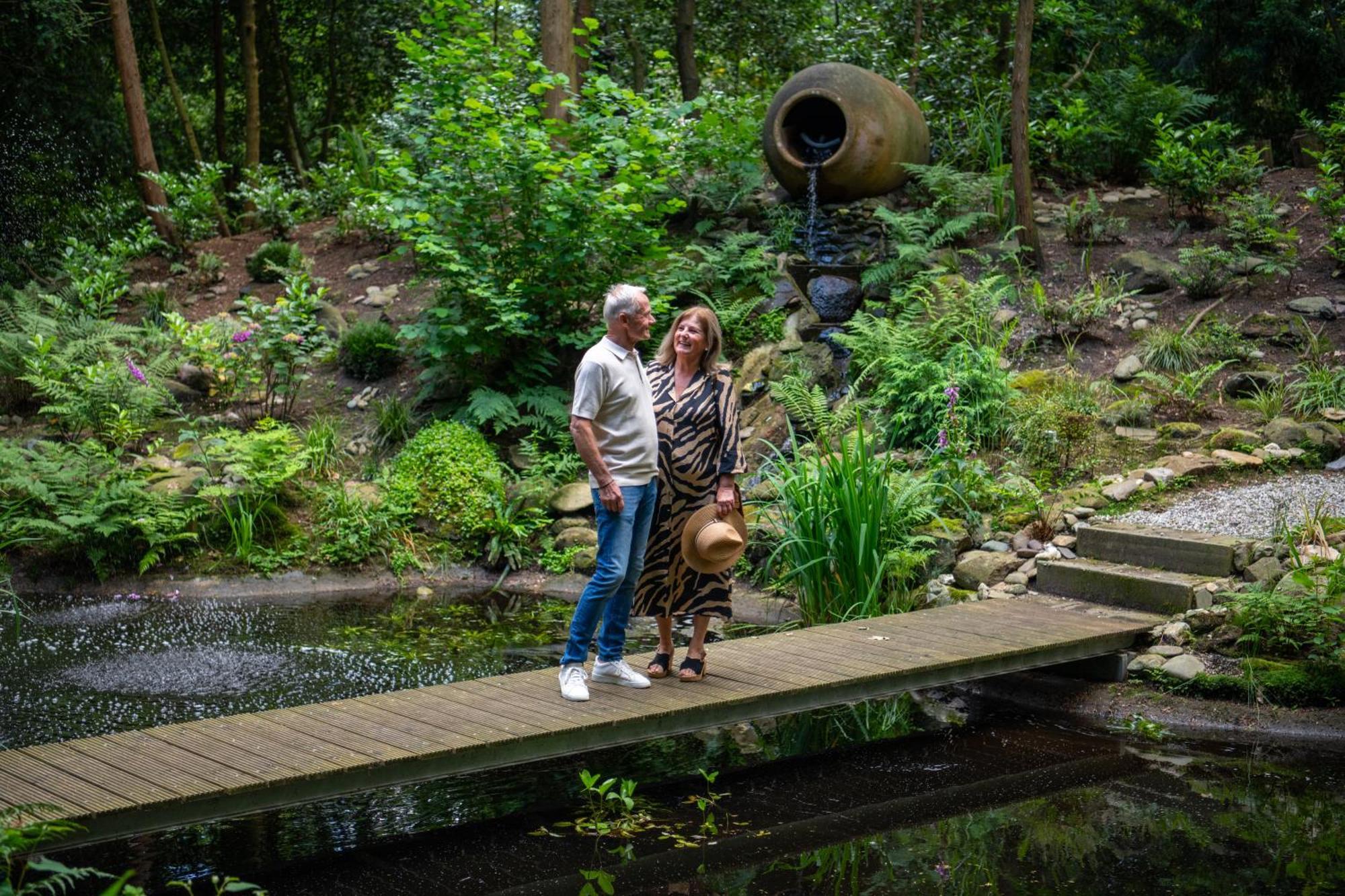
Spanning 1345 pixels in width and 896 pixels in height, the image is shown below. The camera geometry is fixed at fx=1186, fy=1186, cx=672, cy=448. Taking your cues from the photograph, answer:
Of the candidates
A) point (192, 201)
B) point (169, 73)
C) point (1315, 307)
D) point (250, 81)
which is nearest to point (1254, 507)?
point (1315, 307)

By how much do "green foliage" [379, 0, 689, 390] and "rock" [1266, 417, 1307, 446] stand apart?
525 cm

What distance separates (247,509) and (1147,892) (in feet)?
23.3

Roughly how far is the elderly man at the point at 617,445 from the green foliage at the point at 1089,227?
26.9 feet

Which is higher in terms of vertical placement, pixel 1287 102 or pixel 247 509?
pixel 1287 102

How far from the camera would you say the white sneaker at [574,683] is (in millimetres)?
4812

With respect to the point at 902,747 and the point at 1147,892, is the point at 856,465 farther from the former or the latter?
the point at 1147,892

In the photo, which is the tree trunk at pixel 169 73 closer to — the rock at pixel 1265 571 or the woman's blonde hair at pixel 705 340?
the woman's blonde hair at pixel 705 340

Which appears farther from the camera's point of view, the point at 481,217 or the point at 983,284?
the point at 481,217

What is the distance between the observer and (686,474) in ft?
16.3

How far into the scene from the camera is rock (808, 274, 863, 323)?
37.7ft

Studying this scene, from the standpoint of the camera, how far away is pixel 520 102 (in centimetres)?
1130

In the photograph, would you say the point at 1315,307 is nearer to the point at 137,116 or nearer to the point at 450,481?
the point at 450,481

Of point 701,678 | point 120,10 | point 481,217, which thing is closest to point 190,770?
point 701,678

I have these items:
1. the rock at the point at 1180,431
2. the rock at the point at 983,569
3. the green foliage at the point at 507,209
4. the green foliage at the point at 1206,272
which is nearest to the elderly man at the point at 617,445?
the rock at the point at 983,569
